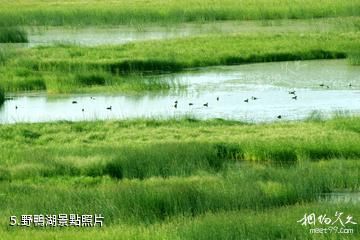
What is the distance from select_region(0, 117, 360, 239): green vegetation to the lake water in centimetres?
216

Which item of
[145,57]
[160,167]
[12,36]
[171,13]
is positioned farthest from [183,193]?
[171,13]

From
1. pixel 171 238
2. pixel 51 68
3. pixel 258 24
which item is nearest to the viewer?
pixel 171 238

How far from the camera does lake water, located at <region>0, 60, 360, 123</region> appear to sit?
19609mm

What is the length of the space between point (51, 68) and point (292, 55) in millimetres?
7419

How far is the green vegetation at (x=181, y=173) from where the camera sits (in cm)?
1002

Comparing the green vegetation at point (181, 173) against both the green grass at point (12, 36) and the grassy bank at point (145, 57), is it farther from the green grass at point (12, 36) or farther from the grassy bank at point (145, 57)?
the green grass at point (12, 36)

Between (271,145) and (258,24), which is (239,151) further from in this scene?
(258,24)

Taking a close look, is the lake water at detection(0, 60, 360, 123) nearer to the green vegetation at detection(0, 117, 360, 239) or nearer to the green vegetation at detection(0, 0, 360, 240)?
the green vegetation at detection(0, 0, 360, 240)

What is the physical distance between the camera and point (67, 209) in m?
10.8

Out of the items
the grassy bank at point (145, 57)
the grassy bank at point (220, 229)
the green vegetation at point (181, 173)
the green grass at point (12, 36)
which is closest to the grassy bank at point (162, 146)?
the green vegetation at point (181, 173)

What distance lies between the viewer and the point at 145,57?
27.2 meters

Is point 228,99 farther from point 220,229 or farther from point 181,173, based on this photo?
point 220,229

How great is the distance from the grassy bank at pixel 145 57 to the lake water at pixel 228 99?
780 mm

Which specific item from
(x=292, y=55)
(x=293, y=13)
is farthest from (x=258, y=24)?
(x=292, y=55)
